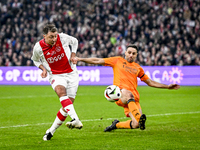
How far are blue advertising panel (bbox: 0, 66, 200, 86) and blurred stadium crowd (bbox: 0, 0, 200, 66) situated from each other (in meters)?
0.87

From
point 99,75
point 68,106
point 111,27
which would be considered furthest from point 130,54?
point 111,27

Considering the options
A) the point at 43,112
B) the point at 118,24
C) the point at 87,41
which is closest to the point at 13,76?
the point at 87,41

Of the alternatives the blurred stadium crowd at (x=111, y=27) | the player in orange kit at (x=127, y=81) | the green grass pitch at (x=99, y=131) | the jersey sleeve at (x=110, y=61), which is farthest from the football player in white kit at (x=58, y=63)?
the blurred stadium crowd at (x=111, y=27)

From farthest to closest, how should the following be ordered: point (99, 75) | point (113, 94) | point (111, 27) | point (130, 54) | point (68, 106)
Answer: point (111, 27) < point (99, 75) < point (130, 54) < point (113, 94) < point (68, 106)

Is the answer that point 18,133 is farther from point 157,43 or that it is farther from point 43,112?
point 157,43

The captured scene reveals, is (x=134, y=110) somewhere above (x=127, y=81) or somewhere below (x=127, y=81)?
below

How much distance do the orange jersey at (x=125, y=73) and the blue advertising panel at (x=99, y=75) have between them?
471 inches

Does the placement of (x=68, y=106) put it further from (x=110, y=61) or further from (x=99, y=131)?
(x=110, y=61)

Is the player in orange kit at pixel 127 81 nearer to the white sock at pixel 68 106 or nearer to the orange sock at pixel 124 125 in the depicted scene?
the orange sock at pixel 124 125

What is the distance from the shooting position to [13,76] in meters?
19.8

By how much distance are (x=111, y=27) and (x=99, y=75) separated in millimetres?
4948

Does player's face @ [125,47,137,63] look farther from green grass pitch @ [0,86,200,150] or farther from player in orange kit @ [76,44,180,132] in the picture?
green grass pitch @ [0,86,200,150]

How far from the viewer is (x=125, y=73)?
21.6ft

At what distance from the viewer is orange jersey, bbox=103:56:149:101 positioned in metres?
6.53
